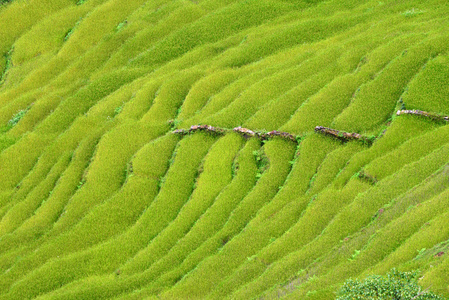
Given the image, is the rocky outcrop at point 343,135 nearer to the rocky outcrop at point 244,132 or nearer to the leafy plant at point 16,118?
the rocky outcrop at point 244,132

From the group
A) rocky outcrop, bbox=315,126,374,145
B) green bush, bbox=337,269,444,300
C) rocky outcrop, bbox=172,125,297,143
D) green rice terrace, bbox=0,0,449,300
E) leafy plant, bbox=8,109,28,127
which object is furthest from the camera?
leafy plant, bbox=8,109,28,127

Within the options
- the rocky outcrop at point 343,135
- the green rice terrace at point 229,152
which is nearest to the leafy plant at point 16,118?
the green rice terrace at point 229,152

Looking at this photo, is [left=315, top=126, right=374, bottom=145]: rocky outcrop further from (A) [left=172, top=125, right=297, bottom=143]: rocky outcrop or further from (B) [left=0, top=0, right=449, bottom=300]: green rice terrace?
(A) [left=172, top=125, right=297, bottom=143]: rocky outcrop

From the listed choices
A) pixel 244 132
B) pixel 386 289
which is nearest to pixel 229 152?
pixel 244 132

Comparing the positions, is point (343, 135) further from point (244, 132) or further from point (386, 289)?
point (386, 289)

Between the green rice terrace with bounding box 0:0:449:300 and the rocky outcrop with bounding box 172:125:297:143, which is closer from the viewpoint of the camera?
the green rice terrace with bounding box 0:0:449:300

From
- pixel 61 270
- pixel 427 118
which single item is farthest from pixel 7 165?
pixel 427 118

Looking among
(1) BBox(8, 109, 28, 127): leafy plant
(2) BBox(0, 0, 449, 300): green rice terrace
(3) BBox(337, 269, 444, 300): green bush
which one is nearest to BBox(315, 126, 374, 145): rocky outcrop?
(2) BBox(0, 0, 449, 300): green rice terrace
